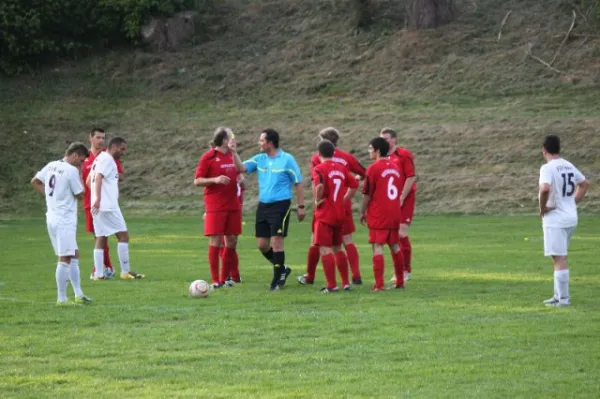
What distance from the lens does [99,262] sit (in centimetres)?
1712

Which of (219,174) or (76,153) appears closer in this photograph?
(76,153)

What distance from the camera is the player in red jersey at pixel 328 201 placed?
48.1ft

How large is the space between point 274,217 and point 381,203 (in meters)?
1.47

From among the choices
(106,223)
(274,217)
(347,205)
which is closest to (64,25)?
(106,223)

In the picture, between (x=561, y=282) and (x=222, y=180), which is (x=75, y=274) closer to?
(x=222, y=180)

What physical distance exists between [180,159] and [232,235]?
72.2ft

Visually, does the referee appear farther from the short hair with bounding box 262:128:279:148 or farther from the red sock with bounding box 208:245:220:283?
the red sock with bounding box 208:245:220:283

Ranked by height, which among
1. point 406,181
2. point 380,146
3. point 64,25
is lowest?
point 406,181

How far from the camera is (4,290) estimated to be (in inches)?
611

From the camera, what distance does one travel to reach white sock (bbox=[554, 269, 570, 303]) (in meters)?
12.8

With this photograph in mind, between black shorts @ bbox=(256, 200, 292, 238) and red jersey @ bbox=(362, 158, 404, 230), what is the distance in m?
1.20

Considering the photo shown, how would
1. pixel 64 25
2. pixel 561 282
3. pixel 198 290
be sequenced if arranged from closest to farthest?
pixel 561 282 → pixel 198 290 → pixel 64 25

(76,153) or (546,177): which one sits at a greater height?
(76,153)

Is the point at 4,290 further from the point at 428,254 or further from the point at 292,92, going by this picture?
the point at 292,92
